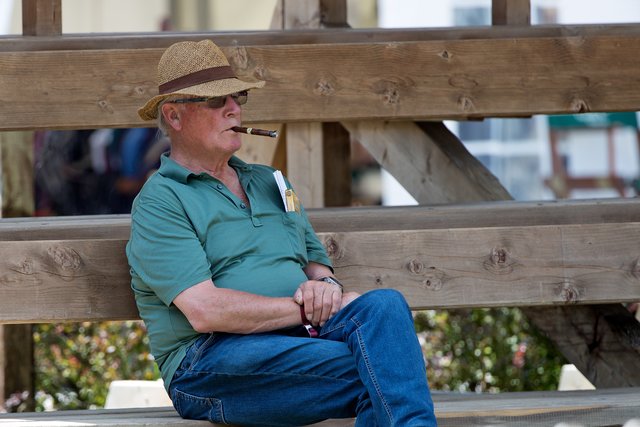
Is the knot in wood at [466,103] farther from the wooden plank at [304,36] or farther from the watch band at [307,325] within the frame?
the watch band at [307,325]

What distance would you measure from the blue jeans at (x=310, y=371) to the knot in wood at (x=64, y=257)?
452 millimetres

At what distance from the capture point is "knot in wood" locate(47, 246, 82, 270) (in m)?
3.24

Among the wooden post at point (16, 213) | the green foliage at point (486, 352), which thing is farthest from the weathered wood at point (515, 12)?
the wooden post at point (16, 213)

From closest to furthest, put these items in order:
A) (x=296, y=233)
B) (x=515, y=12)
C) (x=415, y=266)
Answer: (x=296, y=233)
(x=415, y=266)
(x=515, y=12)

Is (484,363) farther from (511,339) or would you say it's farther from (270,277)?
(270,277)

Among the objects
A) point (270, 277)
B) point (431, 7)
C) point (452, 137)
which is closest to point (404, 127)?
point (452, 137)

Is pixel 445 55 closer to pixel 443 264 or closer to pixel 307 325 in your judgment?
pixel 443 264

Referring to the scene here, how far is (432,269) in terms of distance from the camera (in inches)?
134

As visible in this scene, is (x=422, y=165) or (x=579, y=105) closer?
(x=579, y=105)

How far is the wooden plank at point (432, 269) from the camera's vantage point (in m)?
3.24

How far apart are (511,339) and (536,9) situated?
314 centimetres

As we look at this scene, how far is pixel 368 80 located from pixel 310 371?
43.6 inches

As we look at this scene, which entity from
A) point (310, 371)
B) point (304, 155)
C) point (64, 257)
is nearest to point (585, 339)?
point (304, 155)

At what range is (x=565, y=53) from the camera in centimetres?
376
